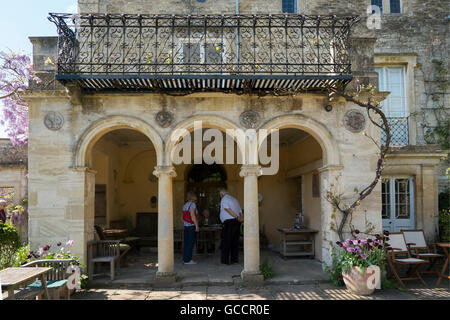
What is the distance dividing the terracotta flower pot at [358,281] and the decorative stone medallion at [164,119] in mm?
4454

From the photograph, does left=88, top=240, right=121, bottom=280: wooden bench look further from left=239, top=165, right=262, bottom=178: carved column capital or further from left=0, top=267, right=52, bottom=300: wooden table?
left=239, top=165, right=262, bottom=178: carved column capital

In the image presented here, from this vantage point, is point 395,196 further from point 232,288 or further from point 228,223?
point 232,288

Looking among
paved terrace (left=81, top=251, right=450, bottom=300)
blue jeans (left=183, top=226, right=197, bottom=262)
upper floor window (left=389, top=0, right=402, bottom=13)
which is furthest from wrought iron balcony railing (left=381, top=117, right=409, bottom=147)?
blue jeans (left=183, top=226, right=197, bottom=262)

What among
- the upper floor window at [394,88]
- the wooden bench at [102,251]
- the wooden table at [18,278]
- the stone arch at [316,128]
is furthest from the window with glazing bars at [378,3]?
the wooden table at [18,278]

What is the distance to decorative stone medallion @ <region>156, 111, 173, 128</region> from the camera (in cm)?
749

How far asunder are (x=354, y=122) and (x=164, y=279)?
493cm

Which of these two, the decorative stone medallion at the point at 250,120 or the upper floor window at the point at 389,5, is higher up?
the upper floor window at the point at 389,5

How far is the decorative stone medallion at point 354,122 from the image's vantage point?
25.0ft

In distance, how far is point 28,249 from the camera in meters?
7.07

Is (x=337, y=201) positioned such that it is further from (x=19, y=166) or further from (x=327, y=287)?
(x=19, y=166)

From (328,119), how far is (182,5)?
5702 mm

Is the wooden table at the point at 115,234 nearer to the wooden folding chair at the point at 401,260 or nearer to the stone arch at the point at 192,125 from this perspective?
the stone arch at the point at 192,125

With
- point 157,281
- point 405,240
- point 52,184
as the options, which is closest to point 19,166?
point 52,184

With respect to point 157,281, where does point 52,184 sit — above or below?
above
